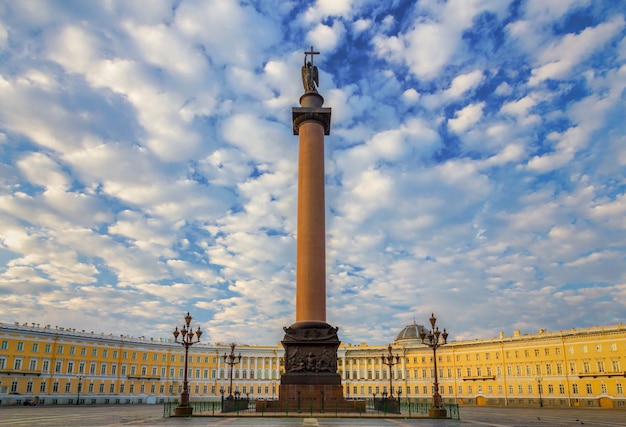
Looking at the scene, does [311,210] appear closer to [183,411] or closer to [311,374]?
Answer: [311,374]

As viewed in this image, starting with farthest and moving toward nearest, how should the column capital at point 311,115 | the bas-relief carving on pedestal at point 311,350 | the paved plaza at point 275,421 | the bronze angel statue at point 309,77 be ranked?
1. the bronze angel statue at point 309,77
2. the column capital at point 311,115
3. the bas-relief carving on pedestal at point 311,350
4. the paved plaza at point 275,421

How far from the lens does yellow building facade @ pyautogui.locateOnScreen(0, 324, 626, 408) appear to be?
71062 mm

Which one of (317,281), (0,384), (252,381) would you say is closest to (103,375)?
(0,384)

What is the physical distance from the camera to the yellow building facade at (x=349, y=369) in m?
71.1

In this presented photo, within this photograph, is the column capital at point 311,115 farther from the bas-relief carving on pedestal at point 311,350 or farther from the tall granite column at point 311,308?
the bas-relief carving on pedestal at point 311,350

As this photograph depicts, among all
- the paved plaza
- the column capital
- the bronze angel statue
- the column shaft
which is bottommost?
the paved plaza

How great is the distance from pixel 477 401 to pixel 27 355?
71.1 m

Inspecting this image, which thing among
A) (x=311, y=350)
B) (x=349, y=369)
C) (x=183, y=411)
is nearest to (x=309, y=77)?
→ (x=311, y=350)

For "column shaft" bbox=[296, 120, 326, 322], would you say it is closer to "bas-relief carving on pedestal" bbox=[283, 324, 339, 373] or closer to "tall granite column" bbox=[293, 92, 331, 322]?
"tall granite column" bbox=[293, 92, 331, 322]

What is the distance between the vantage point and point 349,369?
375 feet

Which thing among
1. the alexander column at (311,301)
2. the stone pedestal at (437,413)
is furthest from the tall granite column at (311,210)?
the stone pedestal at (437,413)

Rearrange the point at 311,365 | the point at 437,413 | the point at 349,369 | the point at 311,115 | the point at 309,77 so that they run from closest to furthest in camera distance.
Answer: the point at 311,365 → the point at 437,413 → the point at 311,115 → the point at 309,77 → the point at 349,369

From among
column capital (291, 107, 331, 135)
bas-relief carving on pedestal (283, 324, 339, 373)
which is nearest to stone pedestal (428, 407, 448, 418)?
bas-relief carving on pedestal (283, 324, 339, 373)

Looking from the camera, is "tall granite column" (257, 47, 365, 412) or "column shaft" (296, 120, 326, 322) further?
"column shaft" (296, 120, 326, 322)
